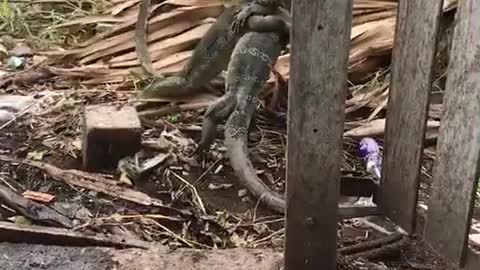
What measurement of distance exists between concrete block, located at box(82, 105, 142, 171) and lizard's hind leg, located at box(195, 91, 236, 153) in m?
0.29

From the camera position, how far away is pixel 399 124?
265 cm

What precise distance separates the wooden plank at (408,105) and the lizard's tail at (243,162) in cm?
45

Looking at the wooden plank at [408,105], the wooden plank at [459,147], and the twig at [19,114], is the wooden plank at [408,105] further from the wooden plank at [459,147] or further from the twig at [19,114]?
the twig at [19,114]

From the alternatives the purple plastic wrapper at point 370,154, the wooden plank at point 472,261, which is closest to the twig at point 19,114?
the purple plastic wrapper at point 370,154

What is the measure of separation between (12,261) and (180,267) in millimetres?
575

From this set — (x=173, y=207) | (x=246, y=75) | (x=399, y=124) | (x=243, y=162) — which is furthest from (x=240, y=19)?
(x=399, y=124)

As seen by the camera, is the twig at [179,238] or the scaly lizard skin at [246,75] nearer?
the twig at [179,238]

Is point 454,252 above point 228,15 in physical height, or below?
below

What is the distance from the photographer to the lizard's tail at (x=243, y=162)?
3.11 metres

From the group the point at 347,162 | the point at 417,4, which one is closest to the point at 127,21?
the point at 347,162

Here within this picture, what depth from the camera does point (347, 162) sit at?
3566 mm

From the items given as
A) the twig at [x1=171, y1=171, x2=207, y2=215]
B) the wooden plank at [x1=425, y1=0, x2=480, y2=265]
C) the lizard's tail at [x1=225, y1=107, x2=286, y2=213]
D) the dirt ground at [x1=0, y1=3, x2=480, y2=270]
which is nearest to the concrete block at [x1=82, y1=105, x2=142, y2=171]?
the dirt ground at [x1=0, y1=3, x2=480, y2=270]

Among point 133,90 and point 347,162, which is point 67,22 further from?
point 347,162

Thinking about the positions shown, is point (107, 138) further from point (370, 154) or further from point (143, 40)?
point (143, 40)
